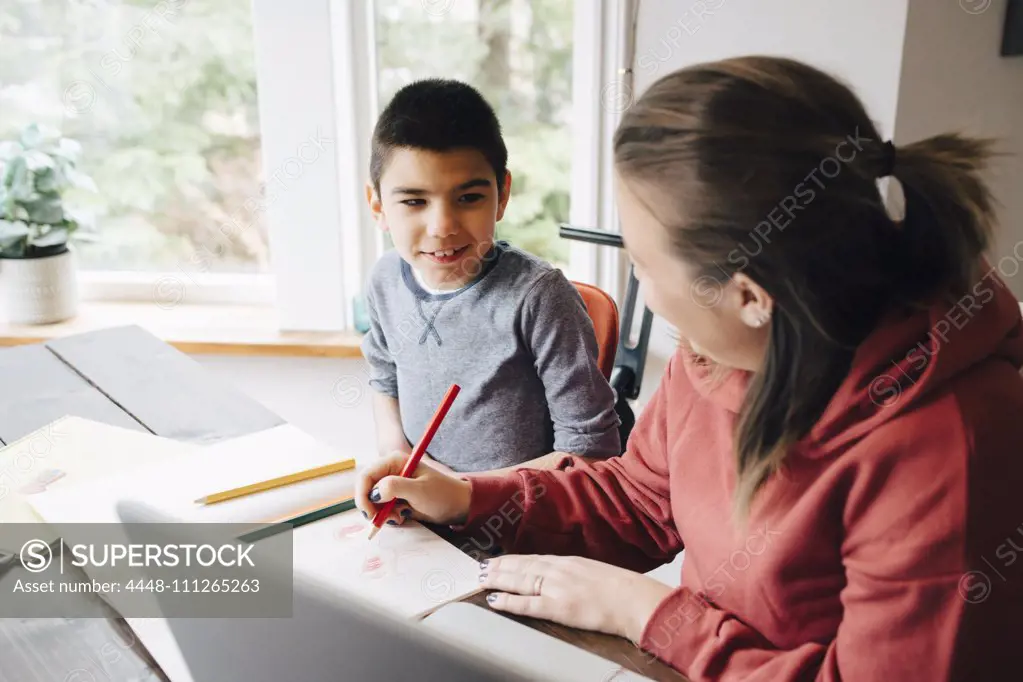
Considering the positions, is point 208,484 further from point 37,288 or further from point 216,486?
point 37,288

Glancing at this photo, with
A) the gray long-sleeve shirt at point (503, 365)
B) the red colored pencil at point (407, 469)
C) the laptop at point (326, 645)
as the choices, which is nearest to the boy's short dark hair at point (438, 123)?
the gray long-sleeve shirt at point (503, 365)

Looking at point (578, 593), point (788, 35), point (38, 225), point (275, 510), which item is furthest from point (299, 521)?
point (38, 225)

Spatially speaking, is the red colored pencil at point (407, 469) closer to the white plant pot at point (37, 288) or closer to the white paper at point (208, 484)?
the white paper at point (208, 484)

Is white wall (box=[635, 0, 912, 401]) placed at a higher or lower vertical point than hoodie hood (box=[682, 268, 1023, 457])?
higher

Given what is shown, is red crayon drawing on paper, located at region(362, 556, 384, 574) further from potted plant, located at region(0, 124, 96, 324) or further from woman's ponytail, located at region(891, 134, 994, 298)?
potted plant, located at region(0, 124, 96, 324)

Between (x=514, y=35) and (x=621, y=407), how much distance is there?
3.28ft

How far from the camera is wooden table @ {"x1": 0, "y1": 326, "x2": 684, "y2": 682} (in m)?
0.75

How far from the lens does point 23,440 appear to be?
46.1 inches

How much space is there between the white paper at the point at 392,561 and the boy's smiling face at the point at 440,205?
1.56 feet

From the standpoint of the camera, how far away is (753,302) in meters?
0.71

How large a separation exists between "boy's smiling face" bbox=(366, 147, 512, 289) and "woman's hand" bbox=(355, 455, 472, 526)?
0.44 m

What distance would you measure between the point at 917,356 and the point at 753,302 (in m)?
0.12

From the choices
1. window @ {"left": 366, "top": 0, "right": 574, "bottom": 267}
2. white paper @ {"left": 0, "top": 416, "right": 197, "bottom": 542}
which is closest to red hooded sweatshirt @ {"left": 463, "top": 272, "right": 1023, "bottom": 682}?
white paper @ {"left": 0, "top": 416, "right": 197, "bottom": 542}

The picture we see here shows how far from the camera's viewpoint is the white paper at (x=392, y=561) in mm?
809
